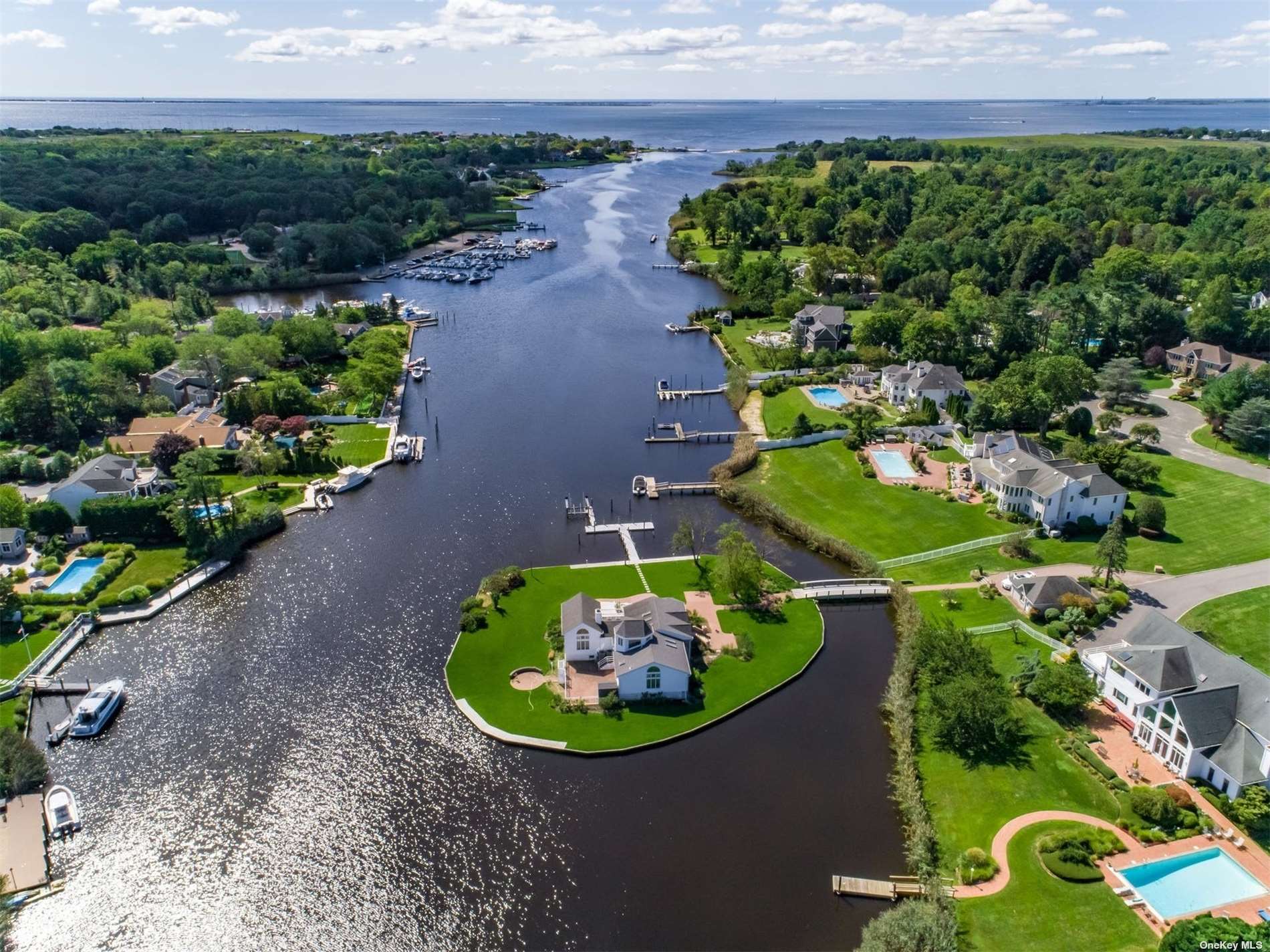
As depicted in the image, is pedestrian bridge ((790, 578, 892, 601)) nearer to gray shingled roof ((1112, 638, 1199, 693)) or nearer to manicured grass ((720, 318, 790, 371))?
gray shingled roof ((1112, 638, 1199, 693))

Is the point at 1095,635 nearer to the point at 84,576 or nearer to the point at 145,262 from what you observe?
the point at 84,576

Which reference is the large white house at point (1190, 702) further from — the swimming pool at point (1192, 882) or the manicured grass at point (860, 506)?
the manicured grass at point (860, 506)

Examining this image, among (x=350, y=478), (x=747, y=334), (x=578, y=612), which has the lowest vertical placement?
(x=350, y=478)

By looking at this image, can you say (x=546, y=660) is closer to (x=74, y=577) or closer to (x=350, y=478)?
(x=350, y=478)

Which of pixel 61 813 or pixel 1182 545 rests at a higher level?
pixel 1182 545

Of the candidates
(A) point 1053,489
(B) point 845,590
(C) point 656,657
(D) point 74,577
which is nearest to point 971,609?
(B) point 845,590

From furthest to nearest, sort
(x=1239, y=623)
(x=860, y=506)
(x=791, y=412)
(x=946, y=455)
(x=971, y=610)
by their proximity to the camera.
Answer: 1. (x=791, y=412)
2. (x=946, y=455)
3. (x=860, y=506)
4. (x=971, y=610)
5. (x=1239, y=623)
